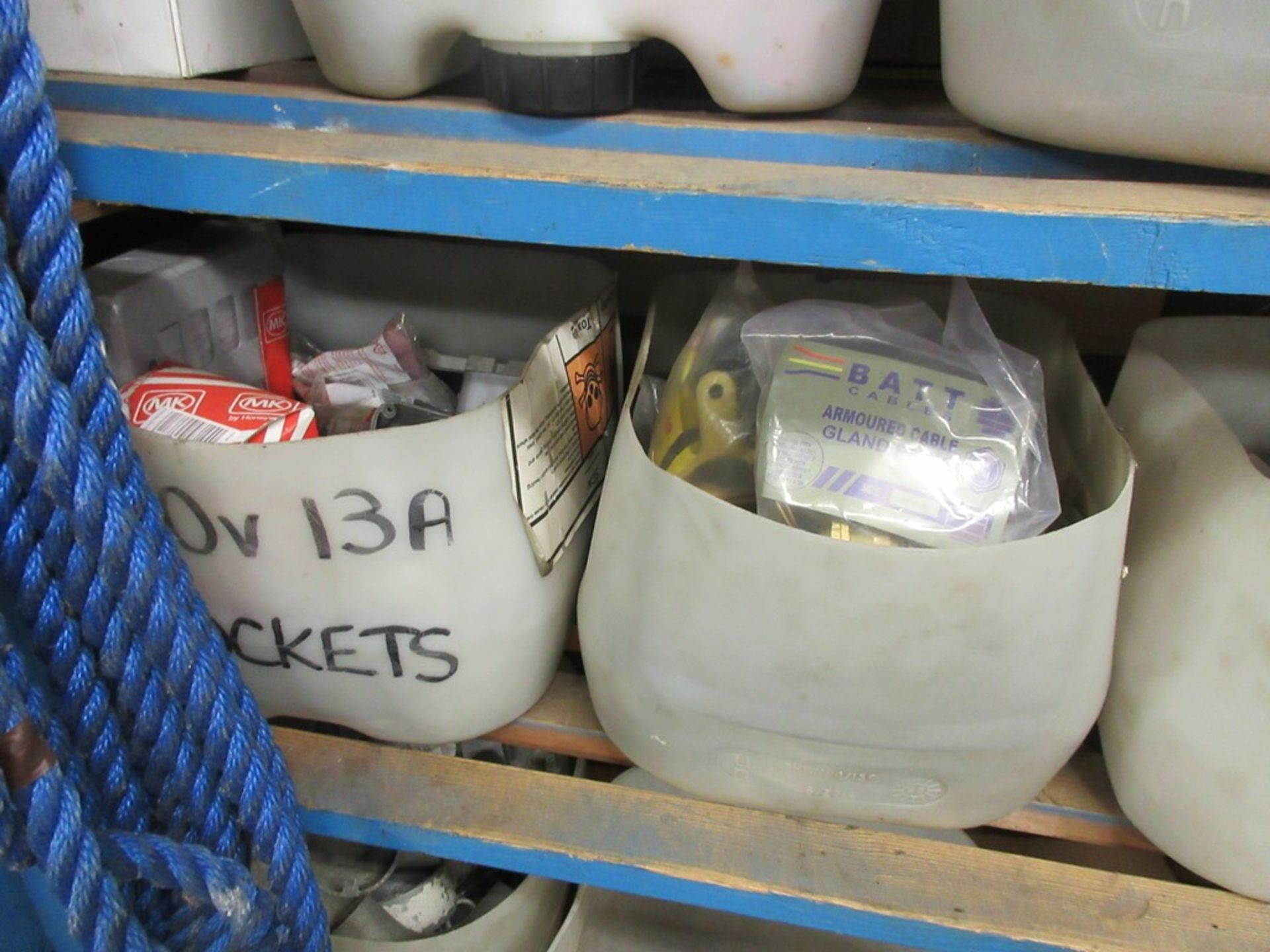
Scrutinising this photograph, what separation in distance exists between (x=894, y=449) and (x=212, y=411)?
402mm

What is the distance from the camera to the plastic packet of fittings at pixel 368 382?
65cm

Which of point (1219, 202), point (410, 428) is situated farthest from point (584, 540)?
point (1219, 202)

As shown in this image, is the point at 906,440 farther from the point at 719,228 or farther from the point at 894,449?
the point at 719,228

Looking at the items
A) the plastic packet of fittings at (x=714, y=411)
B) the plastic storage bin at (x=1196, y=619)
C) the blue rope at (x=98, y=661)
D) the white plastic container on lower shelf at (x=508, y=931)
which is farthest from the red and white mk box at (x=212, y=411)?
the plastic storage bin at (x=1196, y=619)

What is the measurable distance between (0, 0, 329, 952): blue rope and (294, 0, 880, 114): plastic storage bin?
0.19 metres

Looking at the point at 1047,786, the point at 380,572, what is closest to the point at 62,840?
the point at 380,572

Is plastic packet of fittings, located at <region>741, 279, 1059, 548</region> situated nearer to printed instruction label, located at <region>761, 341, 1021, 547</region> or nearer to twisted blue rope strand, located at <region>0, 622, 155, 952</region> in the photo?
printed instruction label, located at <region>761, 341, 1021, 547</region>

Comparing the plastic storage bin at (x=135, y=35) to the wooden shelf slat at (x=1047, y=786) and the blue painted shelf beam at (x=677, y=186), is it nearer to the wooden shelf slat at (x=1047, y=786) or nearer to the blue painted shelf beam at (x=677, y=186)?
the blue painted shelf beam at (x=677, y=186)

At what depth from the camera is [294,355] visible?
2.51ft

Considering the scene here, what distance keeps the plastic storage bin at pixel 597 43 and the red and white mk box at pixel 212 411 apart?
0.67 feet

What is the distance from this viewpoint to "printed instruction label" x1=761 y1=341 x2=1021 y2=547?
18.3 inches

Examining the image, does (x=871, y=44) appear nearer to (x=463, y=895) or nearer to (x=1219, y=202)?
(x=1219, y=202)

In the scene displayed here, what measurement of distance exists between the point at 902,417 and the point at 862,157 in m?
0.14

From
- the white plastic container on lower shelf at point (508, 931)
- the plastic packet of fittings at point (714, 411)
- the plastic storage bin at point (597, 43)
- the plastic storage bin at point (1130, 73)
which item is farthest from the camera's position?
the white plastic container on lower shelf at point (508, 931)
